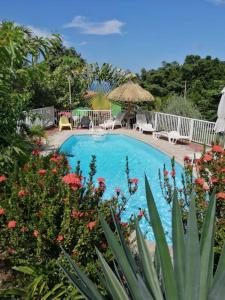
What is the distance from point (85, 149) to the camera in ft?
50.1

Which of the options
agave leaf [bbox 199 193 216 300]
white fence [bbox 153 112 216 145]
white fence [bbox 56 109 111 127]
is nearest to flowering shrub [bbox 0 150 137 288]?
agave leaf [bbox 199 193 216 300]

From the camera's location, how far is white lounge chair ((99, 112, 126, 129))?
18.0m

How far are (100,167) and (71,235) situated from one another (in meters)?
9.90

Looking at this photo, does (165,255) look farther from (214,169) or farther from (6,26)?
(6,26)

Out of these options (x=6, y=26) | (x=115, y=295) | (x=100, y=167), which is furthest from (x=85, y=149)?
(x=115, y=295)

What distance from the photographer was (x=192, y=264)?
1521mm

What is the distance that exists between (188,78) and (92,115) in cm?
874

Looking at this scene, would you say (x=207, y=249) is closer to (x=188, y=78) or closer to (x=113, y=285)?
(x=113, y=285)

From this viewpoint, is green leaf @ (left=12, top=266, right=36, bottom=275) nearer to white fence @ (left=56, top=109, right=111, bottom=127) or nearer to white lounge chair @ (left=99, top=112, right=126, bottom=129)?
white lounge chair @ (left=99, top=112, right=126, bottom=129)

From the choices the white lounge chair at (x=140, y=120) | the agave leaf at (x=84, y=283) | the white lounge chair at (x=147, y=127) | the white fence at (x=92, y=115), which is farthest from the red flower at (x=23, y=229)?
the white fence at (x=92, y=115)

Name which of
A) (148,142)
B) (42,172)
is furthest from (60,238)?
(148,142)

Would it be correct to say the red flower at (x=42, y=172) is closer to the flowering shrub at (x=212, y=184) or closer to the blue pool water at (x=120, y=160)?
the flowering shrub at (x=212, y=184)

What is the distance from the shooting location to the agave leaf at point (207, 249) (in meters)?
1.69

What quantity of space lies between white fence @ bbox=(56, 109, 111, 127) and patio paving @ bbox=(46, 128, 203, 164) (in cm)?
121
